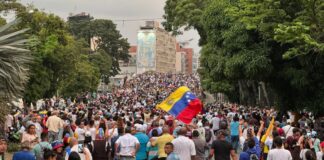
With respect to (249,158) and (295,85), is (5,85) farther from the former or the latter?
(295,85)

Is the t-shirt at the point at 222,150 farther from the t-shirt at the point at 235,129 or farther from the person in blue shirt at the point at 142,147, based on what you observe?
the t-shirt at the point at 235,129

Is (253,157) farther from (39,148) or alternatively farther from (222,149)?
(39,148)

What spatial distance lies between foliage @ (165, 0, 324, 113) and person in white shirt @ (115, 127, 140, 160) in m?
10.7

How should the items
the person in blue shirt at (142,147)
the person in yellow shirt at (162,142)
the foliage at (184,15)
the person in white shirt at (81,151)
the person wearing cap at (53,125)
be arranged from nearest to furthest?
the person in white shirt at (81,151) < the person in yellow shirt at (162,142) < the person in blue shirt at (142,147) < the person wearing cap at (53,125) < the foliage at (184,15)

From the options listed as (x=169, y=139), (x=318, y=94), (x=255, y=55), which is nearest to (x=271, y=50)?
(x=255, y=55)

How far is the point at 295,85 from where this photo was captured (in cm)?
2822

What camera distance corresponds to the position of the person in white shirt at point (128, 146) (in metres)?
13.6

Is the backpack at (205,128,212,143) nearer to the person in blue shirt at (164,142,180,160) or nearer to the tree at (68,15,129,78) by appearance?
the person in blue shirt at (164,142,180,160)

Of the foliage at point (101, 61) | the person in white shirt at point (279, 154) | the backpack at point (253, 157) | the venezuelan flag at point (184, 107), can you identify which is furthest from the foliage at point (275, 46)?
the foliage at point (101, 61)

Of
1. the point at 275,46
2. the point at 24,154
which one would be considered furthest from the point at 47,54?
the point at 24,154

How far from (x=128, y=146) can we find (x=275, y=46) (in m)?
16.3

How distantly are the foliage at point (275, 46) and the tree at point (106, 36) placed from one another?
3174 inches

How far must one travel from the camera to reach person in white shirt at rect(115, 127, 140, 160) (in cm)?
1364

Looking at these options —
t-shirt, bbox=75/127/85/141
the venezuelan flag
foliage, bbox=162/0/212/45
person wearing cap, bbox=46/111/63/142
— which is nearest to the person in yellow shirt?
the venezuelan flag
